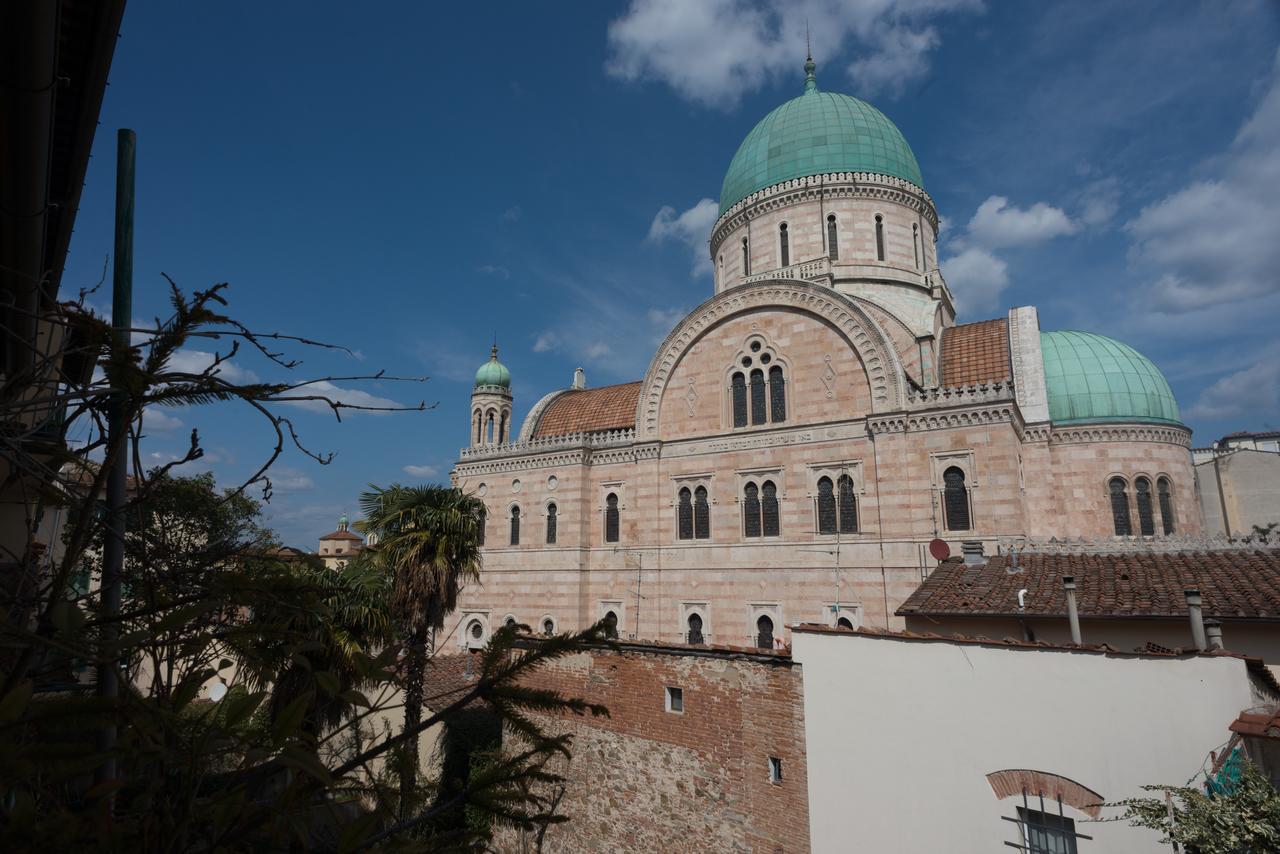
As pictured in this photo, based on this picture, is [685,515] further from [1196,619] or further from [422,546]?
[1196,619]

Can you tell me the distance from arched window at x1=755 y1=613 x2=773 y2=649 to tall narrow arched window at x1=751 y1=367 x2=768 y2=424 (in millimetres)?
5901

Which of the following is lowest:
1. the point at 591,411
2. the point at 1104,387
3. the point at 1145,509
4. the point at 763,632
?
the point at 763,632

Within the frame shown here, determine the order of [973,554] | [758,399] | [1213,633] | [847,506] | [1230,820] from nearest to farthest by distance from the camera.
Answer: [1230,820]
[1213,633]
[973,554]
[847,506]
[758,399]

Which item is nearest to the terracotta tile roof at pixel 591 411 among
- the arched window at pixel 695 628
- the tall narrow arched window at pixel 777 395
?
the tall narrow arched window at pixel 777 395

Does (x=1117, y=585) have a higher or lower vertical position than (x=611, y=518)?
lower

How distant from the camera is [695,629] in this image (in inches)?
850

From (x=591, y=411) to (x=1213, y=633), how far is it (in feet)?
68.5

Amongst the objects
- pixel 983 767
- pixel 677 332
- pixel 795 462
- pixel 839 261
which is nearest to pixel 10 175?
pixel 983 767

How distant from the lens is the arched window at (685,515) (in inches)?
884

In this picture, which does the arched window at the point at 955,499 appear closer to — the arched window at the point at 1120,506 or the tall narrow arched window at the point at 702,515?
the arched window at the point at 1120,506

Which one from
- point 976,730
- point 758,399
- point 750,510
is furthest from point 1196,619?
point 758,399

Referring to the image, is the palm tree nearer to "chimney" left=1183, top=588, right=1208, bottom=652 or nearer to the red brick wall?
the red brick wall

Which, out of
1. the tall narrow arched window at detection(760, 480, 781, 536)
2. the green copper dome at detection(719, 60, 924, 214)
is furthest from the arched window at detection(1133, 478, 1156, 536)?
the green copper dome at detection(719, 60, 924, 214)

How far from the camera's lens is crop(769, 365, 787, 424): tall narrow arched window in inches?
847
